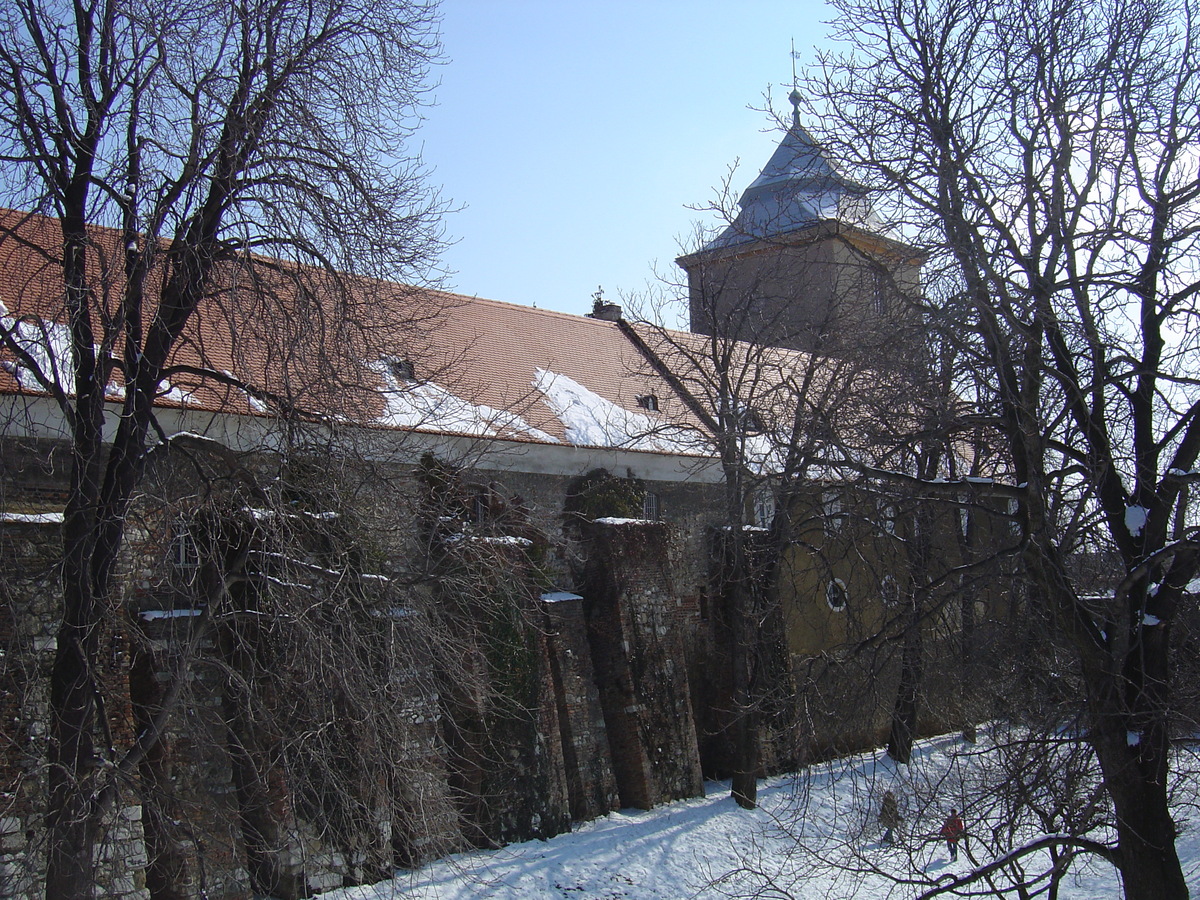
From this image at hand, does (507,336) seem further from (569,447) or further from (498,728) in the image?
(498,728)

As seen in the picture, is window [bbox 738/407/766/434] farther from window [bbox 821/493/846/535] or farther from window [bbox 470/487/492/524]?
window [bbox 470/487/492/524]

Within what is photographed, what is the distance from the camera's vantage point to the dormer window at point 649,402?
21656 mm

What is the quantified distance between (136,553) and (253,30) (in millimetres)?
4936

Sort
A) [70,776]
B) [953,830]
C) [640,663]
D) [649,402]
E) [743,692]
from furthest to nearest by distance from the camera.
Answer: [649,402], [640,663], [743,692], [953,830], [70,776]

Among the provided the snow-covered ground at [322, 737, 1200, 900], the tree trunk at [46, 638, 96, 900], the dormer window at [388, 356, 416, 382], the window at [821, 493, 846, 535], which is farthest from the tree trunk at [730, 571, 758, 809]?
the tree trunk at [46, 638, 96, 900]

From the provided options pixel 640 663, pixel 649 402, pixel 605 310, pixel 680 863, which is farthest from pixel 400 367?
pixel 605 310

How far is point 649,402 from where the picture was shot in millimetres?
21875

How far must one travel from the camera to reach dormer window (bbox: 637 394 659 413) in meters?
21.7

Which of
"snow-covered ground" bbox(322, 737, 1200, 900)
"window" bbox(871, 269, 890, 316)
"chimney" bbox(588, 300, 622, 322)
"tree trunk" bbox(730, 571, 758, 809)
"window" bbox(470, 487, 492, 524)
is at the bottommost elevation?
"snow-covered ground" bbox(322, 737, 1200, 900)

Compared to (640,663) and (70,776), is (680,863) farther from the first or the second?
(70,776)

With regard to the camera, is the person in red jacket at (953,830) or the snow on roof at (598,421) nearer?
the person in red jacket at (953,830)

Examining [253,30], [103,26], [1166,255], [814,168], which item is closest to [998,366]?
[1166,255]

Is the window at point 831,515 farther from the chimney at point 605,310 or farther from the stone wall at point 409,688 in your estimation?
the chimney at point 605,310

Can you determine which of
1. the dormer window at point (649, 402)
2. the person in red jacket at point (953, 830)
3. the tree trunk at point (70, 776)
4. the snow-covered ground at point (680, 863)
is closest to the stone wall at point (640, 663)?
the snow-covered ground at point (680, 863)
